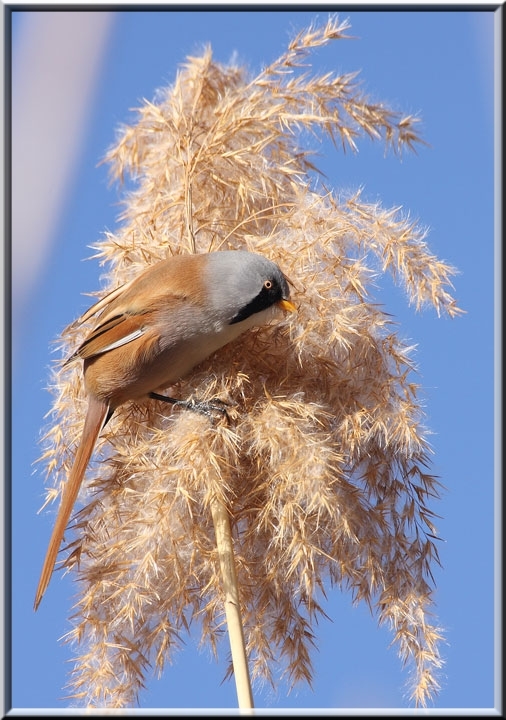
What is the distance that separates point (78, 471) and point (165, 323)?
438 millimetres

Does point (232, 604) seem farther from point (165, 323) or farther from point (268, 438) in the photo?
point (165, 323)

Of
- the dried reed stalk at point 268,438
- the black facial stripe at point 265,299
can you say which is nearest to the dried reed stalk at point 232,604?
the dried reed stalk at point 268,438

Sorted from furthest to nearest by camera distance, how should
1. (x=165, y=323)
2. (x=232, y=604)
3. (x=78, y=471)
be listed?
(x=165, y=323) → (x=78, y=471) → (x=232, y=604)

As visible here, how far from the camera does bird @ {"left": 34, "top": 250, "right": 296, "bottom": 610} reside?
2.07 metres

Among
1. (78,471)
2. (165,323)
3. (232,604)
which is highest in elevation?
(165,323)

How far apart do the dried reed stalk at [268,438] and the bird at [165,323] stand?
53mm

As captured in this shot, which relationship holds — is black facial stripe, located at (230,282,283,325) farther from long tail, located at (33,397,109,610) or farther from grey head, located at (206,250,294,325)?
long tail, located at (33,397,109,610)

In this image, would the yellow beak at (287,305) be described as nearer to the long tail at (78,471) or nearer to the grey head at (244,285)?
the grey head at (244,285)

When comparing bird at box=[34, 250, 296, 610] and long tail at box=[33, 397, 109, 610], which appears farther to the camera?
bird at box=[34, 250, 296, 610]

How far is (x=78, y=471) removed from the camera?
2018mm

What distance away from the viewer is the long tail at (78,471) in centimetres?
193

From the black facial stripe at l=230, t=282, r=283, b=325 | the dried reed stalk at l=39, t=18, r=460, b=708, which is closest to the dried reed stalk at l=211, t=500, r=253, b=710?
the dried reed stalk at l=39, t=18, r=460, b=708

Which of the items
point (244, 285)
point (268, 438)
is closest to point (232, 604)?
point (268, 438)

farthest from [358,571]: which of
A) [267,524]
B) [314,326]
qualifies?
[314,326]
